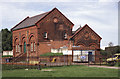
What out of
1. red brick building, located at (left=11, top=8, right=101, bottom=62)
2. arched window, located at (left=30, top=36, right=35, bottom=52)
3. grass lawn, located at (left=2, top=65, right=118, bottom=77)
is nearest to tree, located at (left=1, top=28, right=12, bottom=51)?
red brick building, located at (left=11, top=8, right=101, bottom=62)

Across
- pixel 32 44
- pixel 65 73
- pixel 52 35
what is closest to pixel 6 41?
pixel 32 44

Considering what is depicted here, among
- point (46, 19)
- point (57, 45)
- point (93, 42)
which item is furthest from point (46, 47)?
point (93, 42)

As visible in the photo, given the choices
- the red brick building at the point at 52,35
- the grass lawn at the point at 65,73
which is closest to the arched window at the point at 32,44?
the red brick building at the point at 52,35

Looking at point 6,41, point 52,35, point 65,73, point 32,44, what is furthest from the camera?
point 6,41

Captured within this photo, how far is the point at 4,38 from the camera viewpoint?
89.1 meters

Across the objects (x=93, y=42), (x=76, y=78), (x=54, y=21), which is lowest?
(x=76, y=78)

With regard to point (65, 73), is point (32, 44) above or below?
above

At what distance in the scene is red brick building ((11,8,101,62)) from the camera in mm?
53812

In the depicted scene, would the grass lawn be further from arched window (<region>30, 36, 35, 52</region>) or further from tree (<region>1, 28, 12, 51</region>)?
tree (<region>1, 28, 12, 51</region>)

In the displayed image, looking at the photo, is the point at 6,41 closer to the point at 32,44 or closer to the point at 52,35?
the point at 32,44

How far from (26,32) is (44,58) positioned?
13.5 m

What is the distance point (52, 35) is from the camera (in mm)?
56594

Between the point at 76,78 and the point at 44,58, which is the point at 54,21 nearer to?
the point at 44,58

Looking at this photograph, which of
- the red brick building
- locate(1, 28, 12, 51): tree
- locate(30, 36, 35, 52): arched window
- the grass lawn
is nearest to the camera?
the grass lawn
